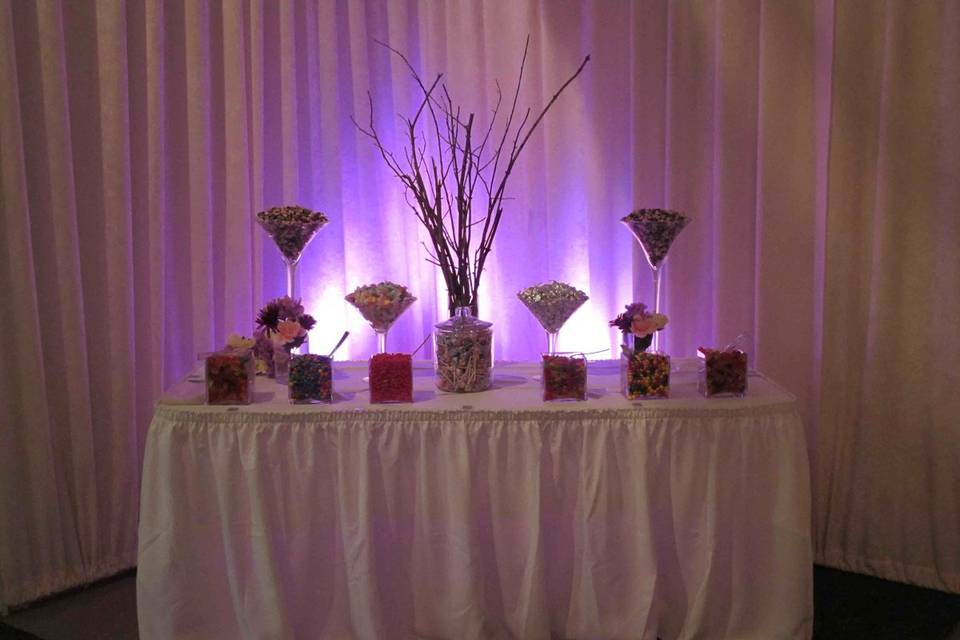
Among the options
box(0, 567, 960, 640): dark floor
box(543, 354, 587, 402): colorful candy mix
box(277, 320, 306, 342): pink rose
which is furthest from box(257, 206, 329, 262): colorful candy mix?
box(0, 567, 960, 640): dark floor

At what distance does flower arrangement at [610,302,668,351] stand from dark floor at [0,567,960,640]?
0.98 metres

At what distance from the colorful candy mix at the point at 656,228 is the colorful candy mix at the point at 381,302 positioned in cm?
72

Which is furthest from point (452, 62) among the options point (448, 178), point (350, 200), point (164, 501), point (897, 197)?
point (164, 501)

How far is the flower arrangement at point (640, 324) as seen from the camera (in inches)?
96.2

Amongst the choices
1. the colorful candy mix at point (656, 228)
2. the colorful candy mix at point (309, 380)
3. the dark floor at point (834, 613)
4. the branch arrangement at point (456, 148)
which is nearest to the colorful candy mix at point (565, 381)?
the colorful candy mix at point (656, 228)

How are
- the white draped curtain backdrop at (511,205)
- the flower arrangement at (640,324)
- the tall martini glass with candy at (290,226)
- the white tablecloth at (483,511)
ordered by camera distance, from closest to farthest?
the white tablecloth at (483,511), the flower arrangement at (640,324), the tall martini glass with candy at (290,226), the white draped curtain backdrop at (511,205)

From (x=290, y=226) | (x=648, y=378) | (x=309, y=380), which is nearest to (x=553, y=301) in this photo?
(x=648, y=378)

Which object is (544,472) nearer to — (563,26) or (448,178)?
(448,178)

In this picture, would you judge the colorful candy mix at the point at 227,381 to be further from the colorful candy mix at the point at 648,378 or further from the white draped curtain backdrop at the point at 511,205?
the colorful candy mix at the point at 648,378

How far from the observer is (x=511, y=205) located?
317 cm

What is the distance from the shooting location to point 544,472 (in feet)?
7.64

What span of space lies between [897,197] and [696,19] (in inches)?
35.1

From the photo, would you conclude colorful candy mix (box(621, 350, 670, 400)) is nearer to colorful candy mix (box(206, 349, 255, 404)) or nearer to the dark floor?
the dark floor

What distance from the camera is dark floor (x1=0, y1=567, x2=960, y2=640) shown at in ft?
8.23
